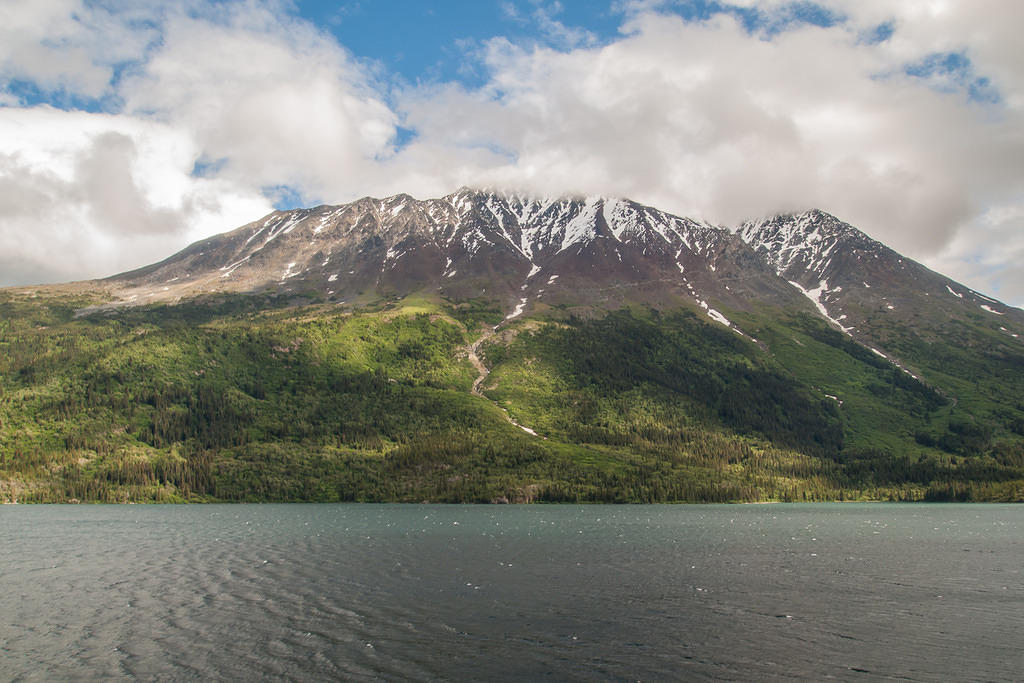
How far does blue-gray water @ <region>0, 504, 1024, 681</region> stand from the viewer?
151 feet

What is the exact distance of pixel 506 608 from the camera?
6300cm

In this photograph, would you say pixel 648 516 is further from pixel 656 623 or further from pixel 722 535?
pixel 656 623

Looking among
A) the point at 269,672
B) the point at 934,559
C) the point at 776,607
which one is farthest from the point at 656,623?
the point at 934,559

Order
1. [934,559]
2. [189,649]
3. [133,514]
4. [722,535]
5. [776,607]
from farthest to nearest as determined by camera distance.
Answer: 1. [133,514]
2. [722,535]
3. [934,559]
4. [776,607]
5. [189,649]

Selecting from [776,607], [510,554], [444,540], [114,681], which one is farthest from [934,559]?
[114,681]

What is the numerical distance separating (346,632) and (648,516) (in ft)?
500

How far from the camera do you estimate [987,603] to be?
6619 cm

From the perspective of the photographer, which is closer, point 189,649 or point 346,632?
point 189,649

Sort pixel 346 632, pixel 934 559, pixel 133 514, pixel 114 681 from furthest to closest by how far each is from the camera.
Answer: pixel 133 514 → pixel 934 559 → pixel 346 632 → pixel 114 681

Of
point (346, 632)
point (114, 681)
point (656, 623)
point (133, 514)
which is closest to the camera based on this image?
point (114, 681)

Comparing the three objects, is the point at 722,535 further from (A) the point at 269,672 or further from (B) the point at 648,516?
(A) the point at 269,672

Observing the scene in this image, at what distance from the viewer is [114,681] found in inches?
1668

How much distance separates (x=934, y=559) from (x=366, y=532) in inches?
3806

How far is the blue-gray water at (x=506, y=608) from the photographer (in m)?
46.0
